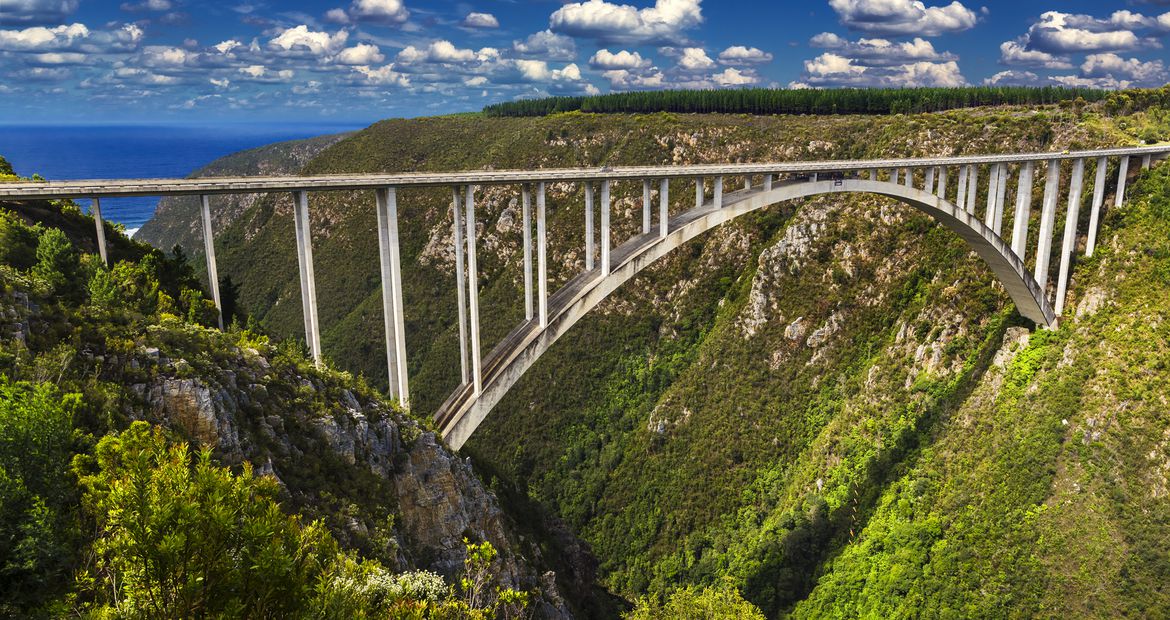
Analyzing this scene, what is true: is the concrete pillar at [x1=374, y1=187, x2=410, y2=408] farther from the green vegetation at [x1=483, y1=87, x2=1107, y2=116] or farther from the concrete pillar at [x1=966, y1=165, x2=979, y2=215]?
the green vegetation at [x1=483, y1=87, x2=1107, y2=116]

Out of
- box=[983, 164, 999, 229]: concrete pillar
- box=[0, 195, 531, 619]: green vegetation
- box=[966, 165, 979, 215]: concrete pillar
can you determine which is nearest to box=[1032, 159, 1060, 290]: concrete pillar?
box=[983, 164, 999, 229]: concrete pillar

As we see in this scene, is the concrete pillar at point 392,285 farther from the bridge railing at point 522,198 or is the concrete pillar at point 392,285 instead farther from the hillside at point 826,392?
the hillside at point 826,392

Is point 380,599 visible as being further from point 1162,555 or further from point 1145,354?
point 1145,354

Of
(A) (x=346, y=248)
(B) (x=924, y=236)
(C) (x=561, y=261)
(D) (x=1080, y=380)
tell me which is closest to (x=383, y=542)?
(D) (x=1080, y=380)

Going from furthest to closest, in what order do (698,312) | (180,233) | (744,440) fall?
(180,233), (698,312), (744,440)

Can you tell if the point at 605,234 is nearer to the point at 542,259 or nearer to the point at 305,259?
the point at 542,259

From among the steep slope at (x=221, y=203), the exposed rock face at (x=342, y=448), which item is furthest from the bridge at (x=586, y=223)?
the steep slope at (x=221, y=203)

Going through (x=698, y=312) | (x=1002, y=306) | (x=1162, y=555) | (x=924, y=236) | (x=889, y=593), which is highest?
(x=924, y=236)
